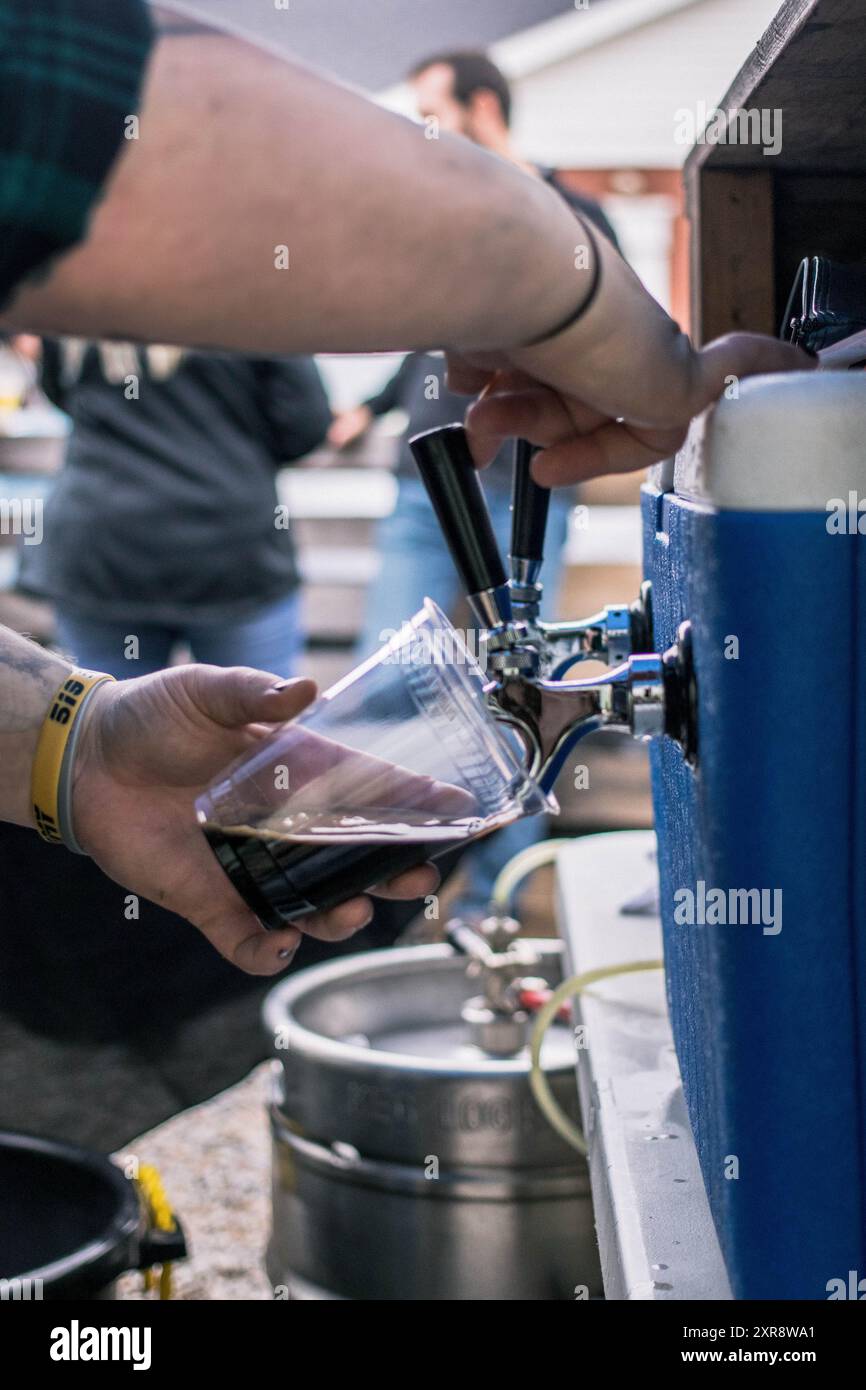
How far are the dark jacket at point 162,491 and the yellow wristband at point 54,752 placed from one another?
154cm

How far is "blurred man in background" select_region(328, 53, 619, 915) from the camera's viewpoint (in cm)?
240

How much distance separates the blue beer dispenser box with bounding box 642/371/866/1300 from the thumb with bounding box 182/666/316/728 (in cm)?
25

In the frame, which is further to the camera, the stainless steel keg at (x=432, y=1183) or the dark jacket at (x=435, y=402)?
the dark jacket at (x=435, y=402)

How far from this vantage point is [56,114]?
438mm

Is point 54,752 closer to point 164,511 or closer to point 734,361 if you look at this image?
point 734,361

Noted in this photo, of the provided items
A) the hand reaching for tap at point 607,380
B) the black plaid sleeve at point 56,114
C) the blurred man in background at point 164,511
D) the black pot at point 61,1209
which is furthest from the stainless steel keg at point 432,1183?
the blurred man in background at point 164,511

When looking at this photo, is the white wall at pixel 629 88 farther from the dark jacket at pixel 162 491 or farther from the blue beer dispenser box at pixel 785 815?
the blue beer dispenser box at pixel 785 815

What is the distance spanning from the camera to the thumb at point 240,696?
76 cm

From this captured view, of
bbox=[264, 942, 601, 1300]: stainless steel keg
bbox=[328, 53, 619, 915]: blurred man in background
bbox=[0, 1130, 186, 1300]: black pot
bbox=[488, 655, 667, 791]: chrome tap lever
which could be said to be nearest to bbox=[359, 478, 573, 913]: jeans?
bbox=[328, 53, 619, 915]: blurred man in background

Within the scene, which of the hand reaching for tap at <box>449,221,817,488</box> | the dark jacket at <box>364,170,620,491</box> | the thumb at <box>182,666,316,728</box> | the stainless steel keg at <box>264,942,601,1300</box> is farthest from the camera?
the dark jacket at <box>364,170,620,491</box>

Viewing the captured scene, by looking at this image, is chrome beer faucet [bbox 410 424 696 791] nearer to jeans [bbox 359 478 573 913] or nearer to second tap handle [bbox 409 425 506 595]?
second tap handle [bbox 409 425 506 595]

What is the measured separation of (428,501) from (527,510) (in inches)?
57.0

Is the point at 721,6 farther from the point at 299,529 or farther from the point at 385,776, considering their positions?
the point at 385,776

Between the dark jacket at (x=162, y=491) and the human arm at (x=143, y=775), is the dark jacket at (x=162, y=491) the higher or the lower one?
the higher one
